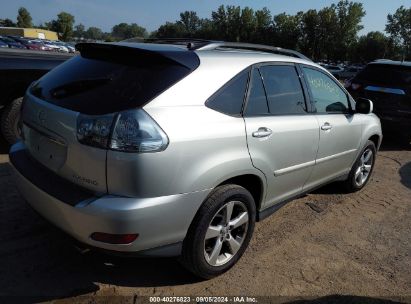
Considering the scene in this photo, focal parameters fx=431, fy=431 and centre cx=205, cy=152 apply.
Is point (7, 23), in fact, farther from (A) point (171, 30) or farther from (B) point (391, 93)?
(B) point (391, 93)

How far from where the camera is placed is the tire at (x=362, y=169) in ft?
17.0

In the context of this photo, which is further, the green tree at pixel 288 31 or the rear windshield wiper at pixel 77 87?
the green tree at pixel 288 31

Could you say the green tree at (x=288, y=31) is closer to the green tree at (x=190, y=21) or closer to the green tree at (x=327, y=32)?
the green tree at (x=327, y=32)

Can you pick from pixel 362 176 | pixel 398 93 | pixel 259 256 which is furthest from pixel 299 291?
pixel 398 93

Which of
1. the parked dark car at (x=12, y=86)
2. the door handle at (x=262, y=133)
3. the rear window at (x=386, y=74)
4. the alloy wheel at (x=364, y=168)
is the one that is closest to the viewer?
the door handle at (x=262, y=133)

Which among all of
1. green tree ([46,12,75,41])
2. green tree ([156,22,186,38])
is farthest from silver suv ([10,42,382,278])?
green tree ([156,22,186,38])

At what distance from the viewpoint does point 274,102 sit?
353 centimetres

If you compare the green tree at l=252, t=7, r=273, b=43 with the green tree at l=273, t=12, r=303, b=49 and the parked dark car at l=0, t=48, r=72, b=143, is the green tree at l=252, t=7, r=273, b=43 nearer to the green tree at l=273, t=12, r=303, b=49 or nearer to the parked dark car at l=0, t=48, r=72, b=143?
the green tree at l=273, t=12, r=303, b=49

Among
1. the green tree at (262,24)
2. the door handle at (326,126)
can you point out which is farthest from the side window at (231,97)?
the green tree at (262,24)

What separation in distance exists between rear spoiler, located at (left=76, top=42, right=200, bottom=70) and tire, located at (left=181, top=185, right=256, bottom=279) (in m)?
0.91

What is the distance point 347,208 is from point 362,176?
79cm

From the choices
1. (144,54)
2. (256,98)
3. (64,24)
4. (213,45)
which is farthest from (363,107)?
(64,24)

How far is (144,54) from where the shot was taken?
2.95m

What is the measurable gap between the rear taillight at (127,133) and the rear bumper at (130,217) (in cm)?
31
